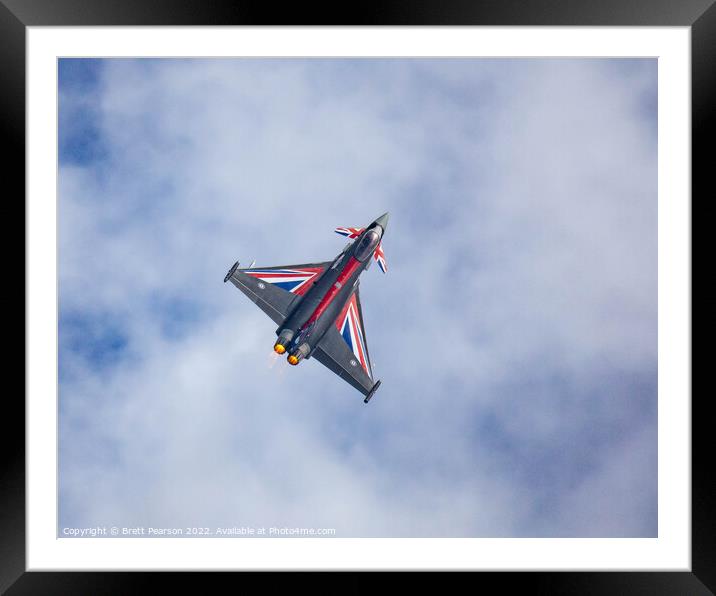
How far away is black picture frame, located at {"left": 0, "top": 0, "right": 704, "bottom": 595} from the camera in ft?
32.6

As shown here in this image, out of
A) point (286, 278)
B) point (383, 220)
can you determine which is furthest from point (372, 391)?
point (383, 220)

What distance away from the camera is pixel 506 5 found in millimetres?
A: 9883

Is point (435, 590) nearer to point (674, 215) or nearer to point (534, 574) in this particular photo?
point (534, 574)

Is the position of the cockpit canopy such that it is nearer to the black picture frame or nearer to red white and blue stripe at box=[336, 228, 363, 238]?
red white and blue stripe at box=[336, 228, 363, 238]

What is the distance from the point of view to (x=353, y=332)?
59.9ft

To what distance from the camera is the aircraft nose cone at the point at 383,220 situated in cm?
1856

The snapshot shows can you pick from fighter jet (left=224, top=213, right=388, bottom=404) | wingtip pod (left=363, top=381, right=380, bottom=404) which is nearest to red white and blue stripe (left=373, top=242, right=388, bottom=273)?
fighter jet (left=224, top=213, right=388, bottom=404)

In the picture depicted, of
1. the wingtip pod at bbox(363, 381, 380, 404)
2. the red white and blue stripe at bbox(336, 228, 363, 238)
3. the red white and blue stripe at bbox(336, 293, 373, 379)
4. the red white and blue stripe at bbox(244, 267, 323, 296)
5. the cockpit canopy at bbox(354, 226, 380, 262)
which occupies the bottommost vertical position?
the wingtip pod at bbox(363, 381, 380, 404)

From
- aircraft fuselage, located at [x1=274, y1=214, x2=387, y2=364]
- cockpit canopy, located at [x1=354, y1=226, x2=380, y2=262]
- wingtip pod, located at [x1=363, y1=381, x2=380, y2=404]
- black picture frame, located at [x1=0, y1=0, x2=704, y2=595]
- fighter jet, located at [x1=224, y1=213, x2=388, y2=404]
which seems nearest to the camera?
black picture frame, located at [x1=0, y1=0, x2=704, y2=595]

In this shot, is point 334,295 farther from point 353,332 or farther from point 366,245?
point 366,245

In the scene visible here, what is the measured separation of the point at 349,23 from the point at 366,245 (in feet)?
27.7

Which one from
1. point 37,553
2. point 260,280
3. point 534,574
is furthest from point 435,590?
point 260,280

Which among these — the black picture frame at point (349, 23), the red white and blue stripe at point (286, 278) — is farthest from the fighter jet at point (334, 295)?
A: the black picture frame at point (349, 23)

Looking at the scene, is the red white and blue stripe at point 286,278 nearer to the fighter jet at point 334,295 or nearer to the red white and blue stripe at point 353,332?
the fighter jet at point 334,295
